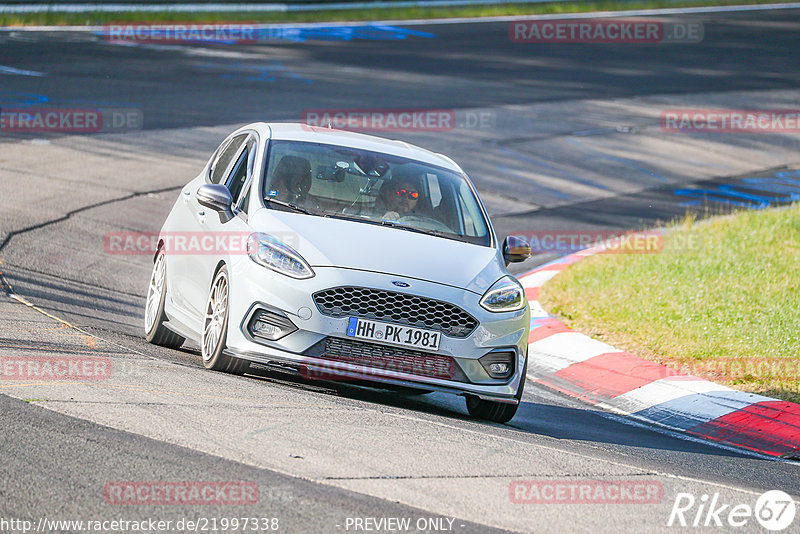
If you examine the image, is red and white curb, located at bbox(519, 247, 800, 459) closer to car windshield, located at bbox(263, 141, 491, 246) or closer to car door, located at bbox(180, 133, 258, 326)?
car windshield, located at bbox(263, 141, 491, 246)

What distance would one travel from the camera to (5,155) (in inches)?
633

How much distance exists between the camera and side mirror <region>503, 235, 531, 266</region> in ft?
27.2

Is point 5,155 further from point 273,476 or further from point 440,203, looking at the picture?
point 273,476

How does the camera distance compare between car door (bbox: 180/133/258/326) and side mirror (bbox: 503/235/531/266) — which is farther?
side mirror (bbox: 503/235/531/266)

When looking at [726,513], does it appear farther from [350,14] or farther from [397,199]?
[350,14]

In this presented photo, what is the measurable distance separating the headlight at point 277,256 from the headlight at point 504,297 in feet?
3.81

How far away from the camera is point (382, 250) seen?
294 inches
